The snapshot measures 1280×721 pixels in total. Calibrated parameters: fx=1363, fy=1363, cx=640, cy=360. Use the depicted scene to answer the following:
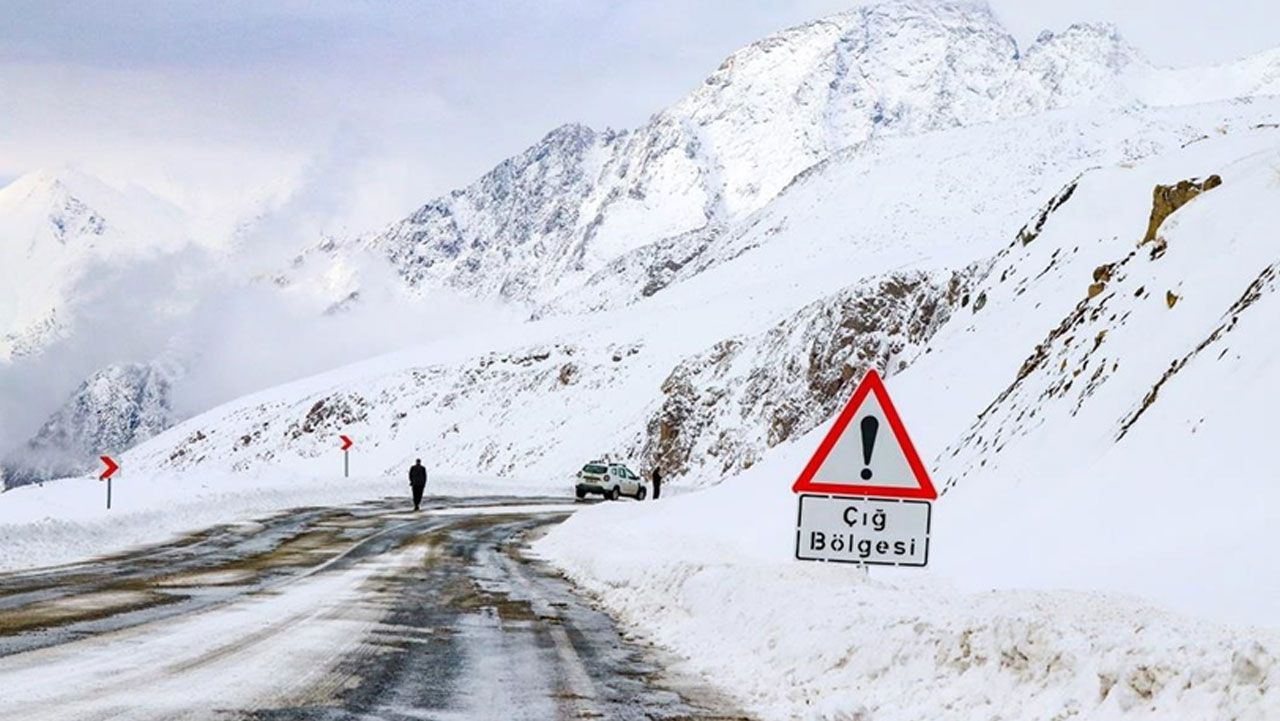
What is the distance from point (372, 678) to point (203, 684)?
112 centimetres

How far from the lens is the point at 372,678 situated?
9.19 metres

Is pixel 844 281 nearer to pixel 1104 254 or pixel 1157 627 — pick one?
pixel 1104 254

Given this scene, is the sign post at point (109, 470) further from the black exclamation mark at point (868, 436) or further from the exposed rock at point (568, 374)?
the exposed rock at point (568, 374)

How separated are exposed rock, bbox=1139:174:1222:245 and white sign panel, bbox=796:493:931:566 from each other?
1641 cm

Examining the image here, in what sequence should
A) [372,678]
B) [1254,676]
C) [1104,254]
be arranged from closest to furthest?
[1254,676]
[372,678]
[1104,254]

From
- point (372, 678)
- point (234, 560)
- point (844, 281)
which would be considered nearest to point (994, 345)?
point (234, 560)

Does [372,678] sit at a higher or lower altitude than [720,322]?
lower

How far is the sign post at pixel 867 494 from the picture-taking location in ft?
32.3

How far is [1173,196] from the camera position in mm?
24859

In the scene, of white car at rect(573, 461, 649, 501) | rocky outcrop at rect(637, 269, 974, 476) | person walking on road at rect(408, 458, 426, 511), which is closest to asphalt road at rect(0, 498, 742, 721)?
person walking on road at rect(408, 458, 426, 511)

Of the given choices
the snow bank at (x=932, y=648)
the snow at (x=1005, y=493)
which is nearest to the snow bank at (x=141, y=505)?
the snow at (x=1005, y=493)

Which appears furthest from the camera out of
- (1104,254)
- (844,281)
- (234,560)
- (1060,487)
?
(844,281)

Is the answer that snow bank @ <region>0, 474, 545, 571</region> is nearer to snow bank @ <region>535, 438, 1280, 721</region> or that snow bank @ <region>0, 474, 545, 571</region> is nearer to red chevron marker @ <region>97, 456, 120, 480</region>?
red chevron marker @ <region>97, 456, 120, 480</region>

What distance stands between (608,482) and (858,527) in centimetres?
4389
